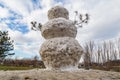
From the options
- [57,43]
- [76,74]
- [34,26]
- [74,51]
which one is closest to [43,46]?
[57,43]

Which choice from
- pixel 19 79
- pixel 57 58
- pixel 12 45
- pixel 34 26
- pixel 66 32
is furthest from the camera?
pixel 12 45

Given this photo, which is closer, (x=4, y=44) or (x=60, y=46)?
(x=60, y=46)

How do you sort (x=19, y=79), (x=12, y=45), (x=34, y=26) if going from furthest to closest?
(x=12, y=45) → (x=34, y=26) → (x=19, y=79)

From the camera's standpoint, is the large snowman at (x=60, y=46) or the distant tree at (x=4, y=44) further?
the distant tree at (x=4, y=44)

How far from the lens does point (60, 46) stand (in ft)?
25.1

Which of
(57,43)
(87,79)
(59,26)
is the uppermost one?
(59,26)

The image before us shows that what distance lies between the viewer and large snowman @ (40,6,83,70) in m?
7.57

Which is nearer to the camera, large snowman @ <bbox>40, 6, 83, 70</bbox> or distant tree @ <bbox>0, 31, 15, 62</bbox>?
large snowman @ <bbox>40, 6, 83, 70</bbox>

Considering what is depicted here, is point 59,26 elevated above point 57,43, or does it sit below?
above

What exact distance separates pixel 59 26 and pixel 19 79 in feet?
8.73

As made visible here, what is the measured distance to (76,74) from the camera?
21.5 ft

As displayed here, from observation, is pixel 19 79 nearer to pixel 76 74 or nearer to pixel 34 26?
pixel 76 74

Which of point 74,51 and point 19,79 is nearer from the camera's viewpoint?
point 19,79

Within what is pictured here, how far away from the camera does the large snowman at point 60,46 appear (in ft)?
24.8
